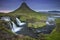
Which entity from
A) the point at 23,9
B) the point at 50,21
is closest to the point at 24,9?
the point at 23,9

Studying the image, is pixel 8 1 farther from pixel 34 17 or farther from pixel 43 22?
pixel 43 22

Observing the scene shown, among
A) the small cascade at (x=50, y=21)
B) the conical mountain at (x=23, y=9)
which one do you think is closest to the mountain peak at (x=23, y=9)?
the conical mountain at (x=23, y=9)

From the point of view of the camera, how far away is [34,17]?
271 cm

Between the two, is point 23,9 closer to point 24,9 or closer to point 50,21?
point 24,9

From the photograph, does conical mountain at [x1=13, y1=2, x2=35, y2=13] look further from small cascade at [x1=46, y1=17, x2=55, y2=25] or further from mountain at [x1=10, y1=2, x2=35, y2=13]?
small cascade at [x1=46, y1=17, x2=55, y2=25]

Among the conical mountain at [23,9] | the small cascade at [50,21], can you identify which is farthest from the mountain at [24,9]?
the small cascade at [50,21]

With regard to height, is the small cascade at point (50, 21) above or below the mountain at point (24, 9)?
below

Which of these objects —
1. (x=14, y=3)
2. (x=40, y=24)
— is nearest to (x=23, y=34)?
(x=40, y=24)

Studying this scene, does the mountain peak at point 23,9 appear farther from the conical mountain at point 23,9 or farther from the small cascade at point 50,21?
the small cascade at point 50,21

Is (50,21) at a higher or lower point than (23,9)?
lower

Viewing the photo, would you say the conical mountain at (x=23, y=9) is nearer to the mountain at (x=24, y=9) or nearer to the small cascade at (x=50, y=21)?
the mountain at (x=24, y=9)

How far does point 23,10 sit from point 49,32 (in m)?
0.66

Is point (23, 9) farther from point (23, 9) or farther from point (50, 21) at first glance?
point (50, 21)

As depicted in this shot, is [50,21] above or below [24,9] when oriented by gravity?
below
